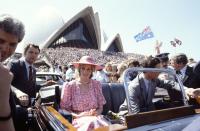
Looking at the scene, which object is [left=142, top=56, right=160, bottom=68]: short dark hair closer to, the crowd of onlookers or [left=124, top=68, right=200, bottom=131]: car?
[left=124, top=68, right=200, bottom=131]: car

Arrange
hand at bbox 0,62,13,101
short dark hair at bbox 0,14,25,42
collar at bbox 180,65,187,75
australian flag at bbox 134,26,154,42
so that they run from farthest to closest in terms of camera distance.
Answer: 1. australian flag at bbox 134,26,154,42
2. collar at bbox 180,65,187,75
3. short dark hair at bbox 0,14,25,42
4. hand at bbox 0,62,13,101

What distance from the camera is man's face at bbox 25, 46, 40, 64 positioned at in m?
5.08

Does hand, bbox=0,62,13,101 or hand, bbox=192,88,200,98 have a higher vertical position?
hand, bbox=0,62,13,101

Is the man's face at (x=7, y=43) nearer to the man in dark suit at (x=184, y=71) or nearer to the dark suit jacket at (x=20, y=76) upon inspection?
the dark suit jacket at (x=20, y=76)

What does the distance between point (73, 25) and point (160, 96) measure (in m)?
53.1

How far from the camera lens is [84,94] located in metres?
4.20

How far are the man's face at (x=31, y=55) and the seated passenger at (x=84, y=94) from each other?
112cm

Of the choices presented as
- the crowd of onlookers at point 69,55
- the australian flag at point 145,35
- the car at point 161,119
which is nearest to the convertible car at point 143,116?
the car at point 161,119

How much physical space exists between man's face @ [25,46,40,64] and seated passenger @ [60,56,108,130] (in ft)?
3.68

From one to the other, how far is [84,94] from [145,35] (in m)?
15.5

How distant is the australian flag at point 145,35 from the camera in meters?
19.1

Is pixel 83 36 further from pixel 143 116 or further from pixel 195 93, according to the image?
pixel 143 116

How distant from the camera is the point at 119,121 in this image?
11.0ft

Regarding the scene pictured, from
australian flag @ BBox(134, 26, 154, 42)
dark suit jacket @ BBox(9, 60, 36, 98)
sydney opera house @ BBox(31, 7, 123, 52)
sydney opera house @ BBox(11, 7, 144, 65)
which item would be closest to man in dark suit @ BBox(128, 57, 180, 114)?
dark suit jacket @ BBox(9, 60, 36, 98)
